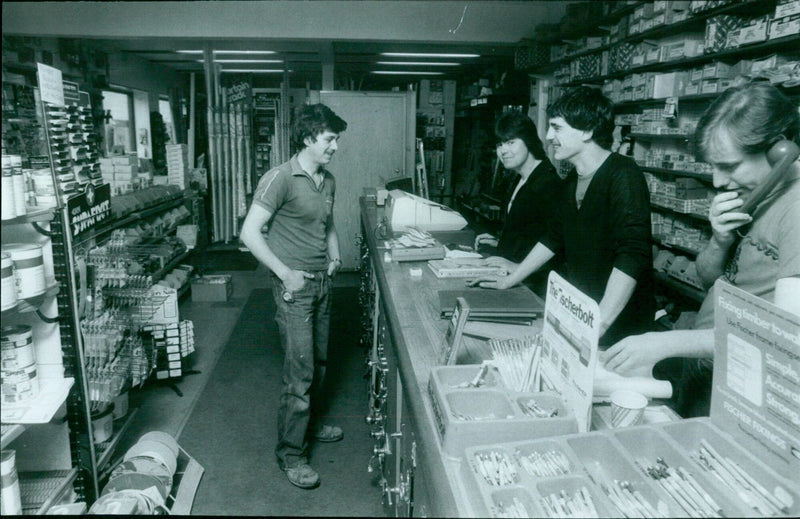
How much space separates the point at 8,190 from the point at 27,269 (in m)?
0.25

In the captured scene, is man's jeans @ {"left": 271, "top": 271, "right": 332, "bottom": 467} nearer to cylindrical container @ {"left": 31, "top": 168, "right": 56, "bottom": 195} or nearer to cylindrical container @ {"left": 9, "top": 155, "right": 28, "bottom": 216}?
cylindrical container @ {"left": 31, "top": 168, "right": 56, "bottom": 195}

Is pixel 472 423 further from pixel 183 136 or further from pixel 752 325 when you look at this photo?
pixel 183 136

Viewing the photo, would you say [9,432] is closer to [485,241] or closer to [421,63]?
[485,241]

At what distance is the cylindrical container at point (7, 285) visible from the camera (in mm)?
1665

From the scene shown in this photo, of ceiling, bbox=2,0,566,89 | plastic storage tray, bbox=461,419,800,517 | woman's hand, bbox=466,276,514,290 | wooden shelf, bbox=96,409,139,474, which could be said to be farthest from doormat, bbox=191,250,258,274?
plastic storage tray, bbox=461,419,800,517

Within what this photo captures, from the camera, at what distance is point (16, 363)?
188cm

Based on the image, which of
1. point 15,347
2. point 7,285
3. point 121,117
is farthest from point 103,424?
point 121,117

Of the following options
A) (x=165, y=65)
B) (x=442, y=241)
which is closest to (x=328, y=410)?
(x=442, y=241)

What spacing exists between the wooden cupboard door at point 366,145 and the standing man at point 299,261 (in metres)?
4.20

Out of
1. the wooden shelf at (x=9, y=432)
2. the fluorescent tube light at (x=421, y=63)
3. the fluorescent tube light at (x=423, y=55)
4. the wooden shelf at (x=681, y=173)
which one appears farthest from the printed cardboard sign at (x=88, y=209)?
the fluorescent tube light at (x=421, y=63)

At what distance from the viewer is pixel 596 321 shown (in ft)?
3.58

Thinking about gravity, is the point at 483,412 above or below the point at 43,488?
above

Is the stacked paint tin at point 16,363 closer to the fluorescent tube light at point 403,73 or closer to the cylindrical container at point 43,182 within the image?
the cylindrical container at point 43,182

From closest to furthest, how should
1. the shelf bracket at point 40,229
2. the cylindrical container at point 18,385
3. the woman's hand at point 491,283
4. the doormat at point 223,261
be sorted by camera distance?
the cylindrical container at point 18,385 → the shelf bracket at point 40,229 → the woman's hand at point 491,283 → the doormat at point 223,261
